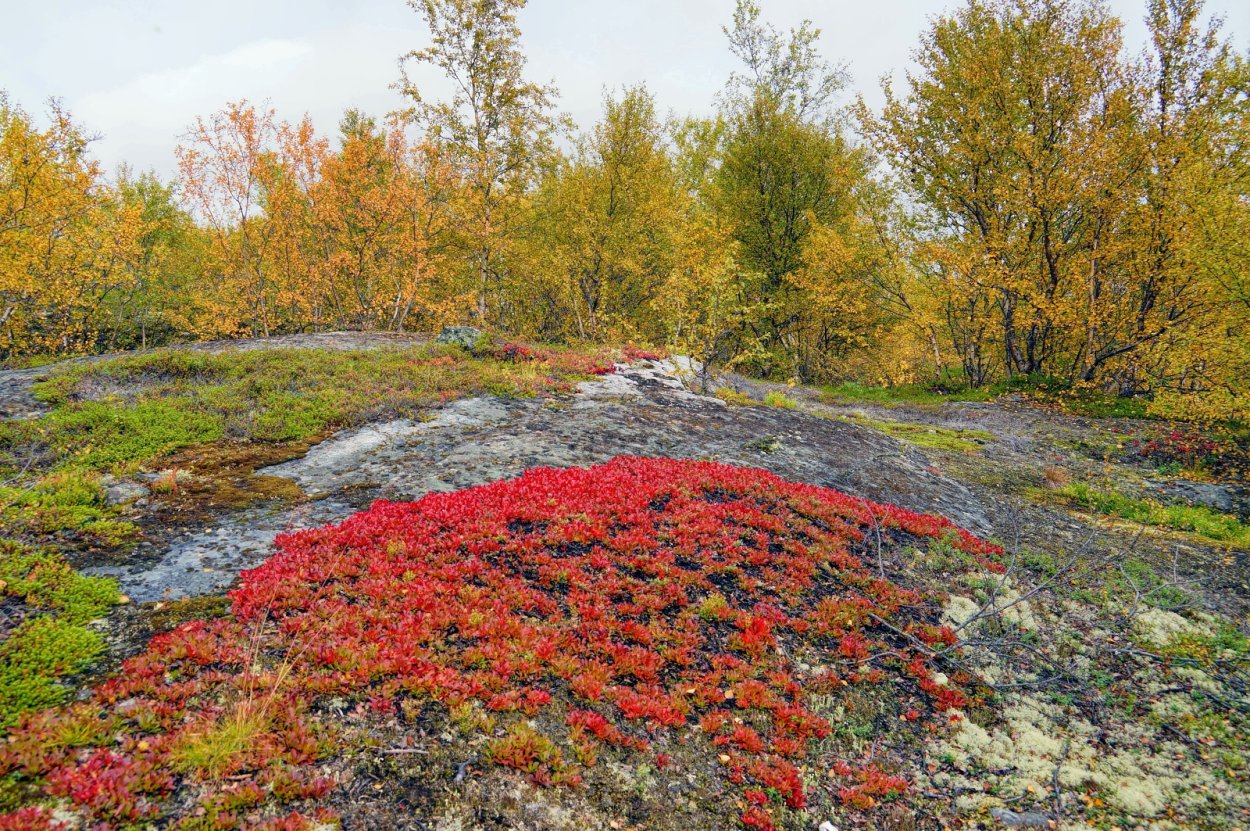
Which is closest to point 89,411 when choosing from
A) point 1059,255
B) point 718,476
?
point 718,476

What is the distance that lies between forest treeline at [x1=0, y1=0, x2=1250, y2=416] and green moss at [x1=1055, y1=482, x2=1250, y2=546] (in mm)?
3266

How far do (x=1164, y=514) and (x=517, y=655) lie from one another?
17.0m

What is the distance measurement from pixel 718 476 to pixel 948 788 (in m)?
7.11

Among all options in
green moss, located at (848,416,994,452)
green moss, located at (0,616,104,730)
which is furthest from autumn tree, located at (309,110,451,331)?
green moss, located at (0,616,104,730)

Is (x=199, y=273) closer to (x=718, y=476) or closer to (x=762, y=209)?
(x=762, y=209)

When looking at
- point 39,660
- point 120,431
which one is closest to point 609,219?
point 120,431

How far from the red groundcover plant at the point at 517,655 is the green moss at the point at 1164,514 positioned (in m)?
9.36

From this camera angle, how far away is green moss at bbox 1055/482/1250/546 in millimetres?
13141

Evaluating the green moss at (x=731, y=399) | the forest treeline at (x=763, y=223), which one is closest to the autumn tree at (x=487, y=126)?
the forest treeline at (x=763, y=223)

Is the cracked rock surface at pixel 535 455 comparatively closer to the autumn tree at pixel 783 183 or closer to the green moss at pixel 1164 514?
the green moss at pixel 1164 514

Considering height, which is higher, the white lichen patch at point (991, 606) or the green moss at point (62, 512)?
the green moss at point (62, 512)

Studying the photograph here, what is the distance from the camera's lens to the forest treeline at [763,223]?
73.7ft

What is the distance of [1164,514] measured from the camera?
545 inches

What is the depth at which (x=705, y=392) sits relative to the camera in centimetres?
2294
